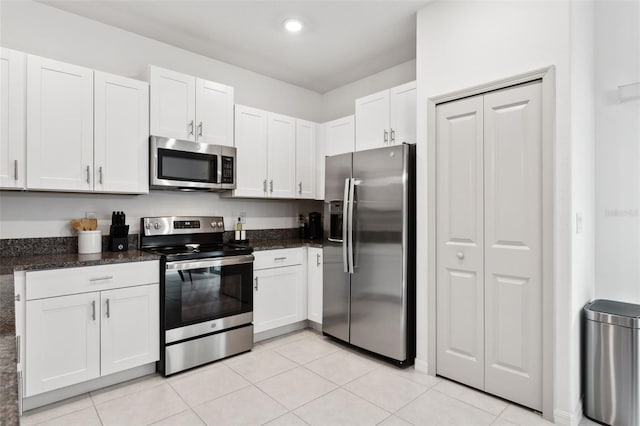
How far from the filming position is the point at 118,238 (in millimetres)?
2871

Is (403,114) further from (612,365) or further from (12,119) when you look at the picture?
(12,119)

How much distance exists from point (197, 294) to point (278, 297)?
0.84 metres

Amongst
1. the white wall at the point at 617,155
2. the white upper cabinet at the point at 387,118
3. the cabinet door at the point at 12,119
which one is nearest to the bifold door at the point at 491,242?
the white upper cabinet at the point at 387,118

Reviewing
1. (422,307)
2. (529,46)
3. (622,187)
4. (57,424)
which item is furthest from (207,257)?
(622,187)

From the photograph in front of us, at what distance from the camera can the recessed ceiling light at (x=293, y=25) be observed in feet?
9.64

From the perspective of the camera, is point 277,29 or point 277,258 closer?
point 277,29

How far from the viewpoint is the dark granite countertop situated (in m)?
0.63

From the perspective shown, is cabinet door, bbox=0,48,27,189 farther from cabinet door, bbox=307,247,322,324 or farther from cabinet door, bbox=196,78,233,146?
cabinet door, bbox=307,247,322,324

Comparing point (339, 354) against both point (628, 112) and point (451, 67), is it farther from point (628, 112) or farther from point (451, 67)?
point (628, 112)

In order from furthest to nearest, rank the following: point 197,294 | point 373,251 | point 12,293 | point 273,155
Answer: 1. point 273,155
2. point 373,251
3. point 197,294
4. point 12,293

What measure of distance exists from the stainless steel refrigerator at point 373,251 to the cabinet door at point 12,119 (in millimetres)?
2296

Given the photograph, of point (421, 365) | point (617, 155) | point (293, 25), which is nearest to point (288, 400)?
point (421, 365)

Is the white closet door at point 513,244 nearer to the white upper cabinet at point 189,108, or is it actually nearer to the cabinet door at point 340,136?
the cabinet door at point 340,136

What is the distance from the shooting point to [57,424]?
6.82 feet
